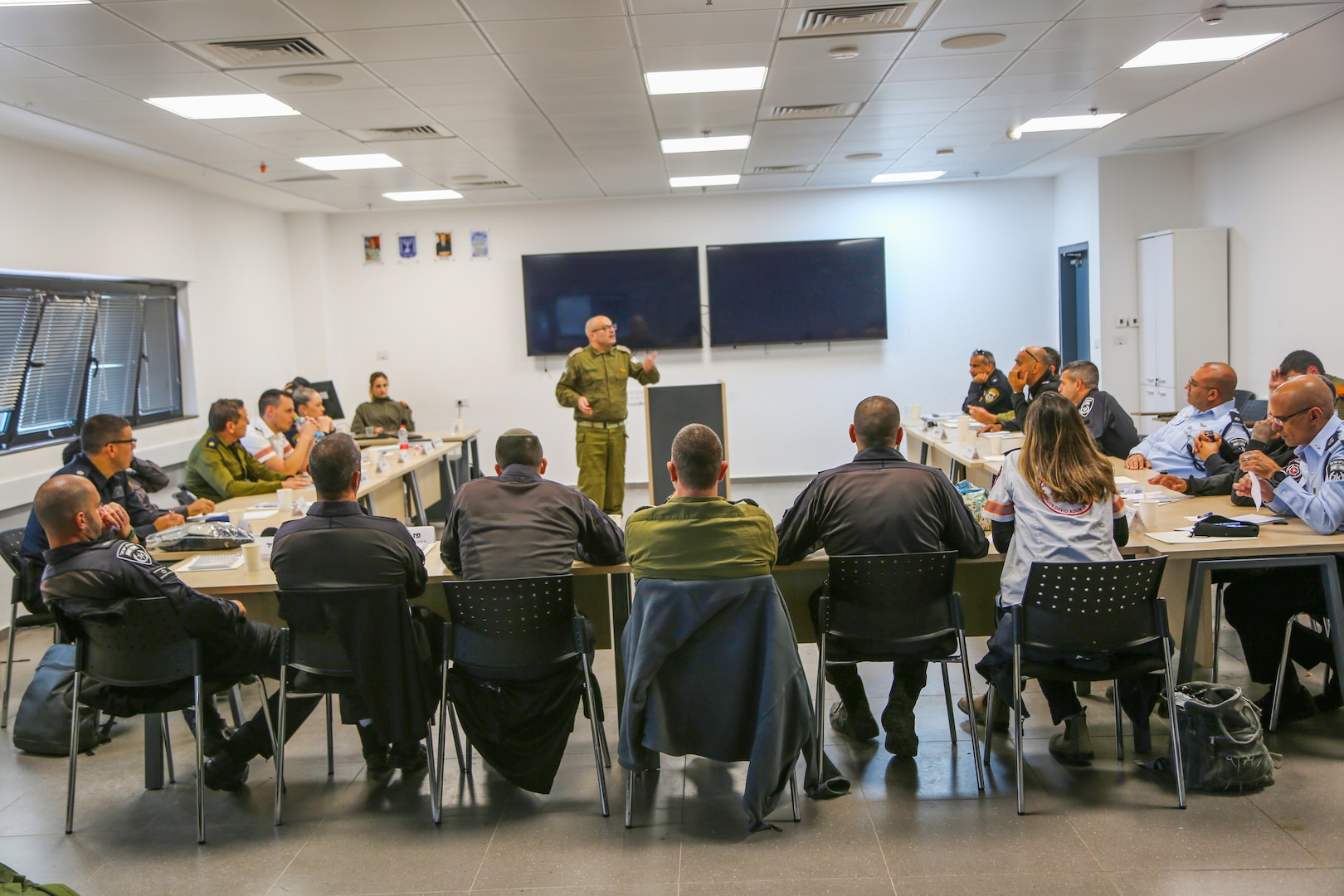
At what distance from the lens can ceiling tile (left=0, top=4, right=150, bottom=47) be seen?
12.1 ft

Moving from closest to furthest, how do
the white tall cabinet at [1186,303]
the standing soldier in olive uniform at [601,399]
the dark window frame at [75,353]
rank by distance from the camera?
the dark window frame at [75,353], the standing soldier in olive uniform at [601,399], the white tall cabinet at [1186,303]

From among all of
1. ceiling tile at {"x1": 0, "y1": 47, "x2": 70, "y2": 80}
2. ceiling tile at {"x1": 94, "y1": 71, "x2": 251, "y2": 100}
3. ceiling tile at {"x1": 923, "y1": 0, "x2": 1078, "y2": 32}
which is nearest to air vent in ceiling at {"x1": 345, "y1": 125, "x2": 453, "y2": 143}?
ceiling tile at {"x1": 94, "y1": 71, "x2": 251, "y2": 100}

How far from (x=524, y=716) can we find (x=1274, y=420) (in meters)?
3.30

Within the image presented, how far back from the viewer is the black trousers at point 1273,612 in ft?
12.0

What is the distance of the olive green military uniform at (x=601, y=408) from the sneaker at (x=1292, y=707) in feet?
16.2

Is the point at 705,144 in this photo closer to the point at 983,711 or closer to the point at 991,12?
the point at 991,12

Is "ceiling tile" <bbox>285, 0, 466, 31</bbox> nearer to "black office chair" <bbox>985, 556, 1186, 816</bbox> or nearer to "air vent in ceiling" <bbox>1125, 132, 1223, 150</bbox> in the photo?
"black office chair" <bbox>985, 556, 1186, 816</bbox>

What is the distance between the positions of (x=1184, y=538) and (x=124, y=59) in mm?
4667

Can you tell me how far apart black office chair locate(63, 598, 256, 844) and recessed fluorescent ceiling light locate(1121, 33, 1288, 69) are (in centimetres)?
499

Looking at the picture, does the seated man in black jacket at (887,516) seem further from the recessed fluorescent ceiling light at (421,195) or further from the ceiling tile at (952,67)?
the recessed fluorescent ceiling light at (421,195)

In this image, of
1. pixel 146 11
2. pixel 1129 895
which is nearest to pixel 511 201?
pixel 146 11

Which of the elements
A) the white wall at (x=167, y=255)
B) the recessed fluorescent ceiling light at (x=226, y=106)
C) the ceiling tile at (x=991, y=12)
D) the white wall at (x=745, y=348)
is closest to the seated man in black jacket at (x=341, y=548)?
the recessed fluorescent ceiling light at (x=226, y=106)

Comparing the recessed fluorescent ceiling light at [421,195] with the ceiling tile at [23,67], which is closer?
the ceiling tile at [23,67]

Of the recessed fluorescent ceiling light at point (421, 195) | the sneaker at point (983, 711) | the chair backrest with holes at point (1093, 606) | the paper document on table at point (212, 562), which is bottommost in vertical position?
the sneaker at point (983, 711)
